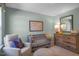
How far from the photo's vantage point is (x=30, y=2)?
2422 millimetres

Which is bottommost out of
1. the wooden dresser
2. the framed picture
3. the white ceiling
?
the wooden dresser

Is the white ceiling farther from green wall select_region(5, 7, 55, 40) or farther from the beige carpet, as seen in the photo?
the beige carpet

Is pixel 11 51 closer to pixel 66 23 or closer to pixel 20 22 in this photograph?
pixel 20 22

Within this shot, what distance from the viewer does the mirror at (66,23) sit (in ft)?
8.07

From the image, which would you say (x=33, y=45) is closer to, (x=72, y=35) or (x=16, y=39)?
(x=16, y=39)

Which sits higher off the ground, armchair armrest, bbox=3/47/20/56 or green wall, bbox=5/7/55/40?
green wall, bbox=5/7/55/40

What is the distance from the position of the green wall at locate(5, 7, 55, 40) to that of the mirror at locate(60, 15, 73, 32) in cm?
16

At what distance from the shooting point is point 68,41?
8.13ft

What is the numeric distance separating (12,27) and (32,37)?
392mm

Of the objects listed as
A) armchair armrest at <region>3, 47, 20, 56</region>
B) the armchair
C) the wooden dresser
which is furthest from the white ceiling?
armchair armrest at <region>3, 47, 20, 56</region>

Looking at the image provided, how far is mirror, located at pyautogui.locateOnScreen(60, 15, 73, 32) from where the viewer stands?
2.46 m

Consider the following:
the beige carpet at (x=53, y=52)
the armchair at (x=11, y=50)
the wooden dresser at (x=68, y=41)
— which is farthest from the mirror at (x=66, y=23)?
the armchair at (x=11, y=50)

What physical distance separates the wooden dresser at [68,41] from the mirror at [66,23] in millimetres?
107

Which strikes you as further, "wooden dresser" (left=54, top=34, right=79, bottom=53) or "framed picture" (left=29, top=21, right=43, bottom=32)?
"framed picture" (left=29, top=21, right=43, bottom=32)
